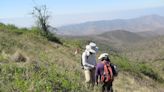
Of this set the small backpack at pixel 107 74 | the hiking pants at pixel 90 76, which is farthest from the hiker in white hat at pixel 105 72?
the hiking pants at pixel 90 76

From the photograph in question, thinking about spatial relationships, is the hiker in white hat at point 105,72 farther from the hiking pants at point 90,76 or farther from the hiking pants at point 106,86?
the hiking pants at point 90,76

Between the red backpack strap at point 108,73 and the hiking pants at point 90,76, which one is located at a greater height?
the red backpack strap at point 108,73

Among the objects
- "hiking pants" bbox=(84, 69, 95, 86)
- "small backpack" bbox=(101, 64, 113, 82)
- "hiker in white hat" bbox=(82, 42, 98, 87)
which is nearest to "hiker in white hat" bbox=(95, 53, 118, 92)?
"small backpack" bbox=(101, 64, 113, 82)

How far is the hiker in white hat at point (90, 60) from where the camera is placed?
1164 cm

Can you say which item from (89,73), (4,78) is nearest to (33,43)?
(89,73)

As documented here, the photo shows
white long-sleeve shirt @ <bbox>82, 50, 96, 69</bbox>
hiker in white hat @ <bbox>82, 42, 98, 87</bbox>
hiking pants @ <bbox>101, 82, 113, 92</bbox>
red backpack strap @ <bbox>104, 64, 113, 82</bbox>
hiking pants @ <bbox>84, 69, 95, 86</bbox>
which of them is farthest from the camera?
hiking pants @ <bbox>84, 69, 95, 86</bbox>

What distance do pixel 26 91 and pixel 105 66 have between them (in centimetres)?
315

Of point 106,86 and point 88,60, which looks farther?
point 88,60

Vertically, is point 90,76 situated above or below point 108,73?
below

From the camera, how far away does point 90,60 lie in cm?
1182

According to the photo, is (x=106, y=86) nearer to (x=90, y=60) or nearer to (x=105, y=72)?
(x=105, y=72)

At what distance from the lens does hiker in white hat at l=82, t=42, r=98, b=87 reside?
11.6 m

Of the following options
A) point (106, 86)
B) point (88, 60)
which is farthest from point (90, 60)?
point (106, 86)

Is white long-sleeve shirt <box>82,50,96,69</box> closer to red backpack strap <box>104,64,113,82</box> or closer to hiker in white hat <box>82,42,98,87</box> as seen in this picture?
hiker in white hat <box>82,42,98,87</box>
